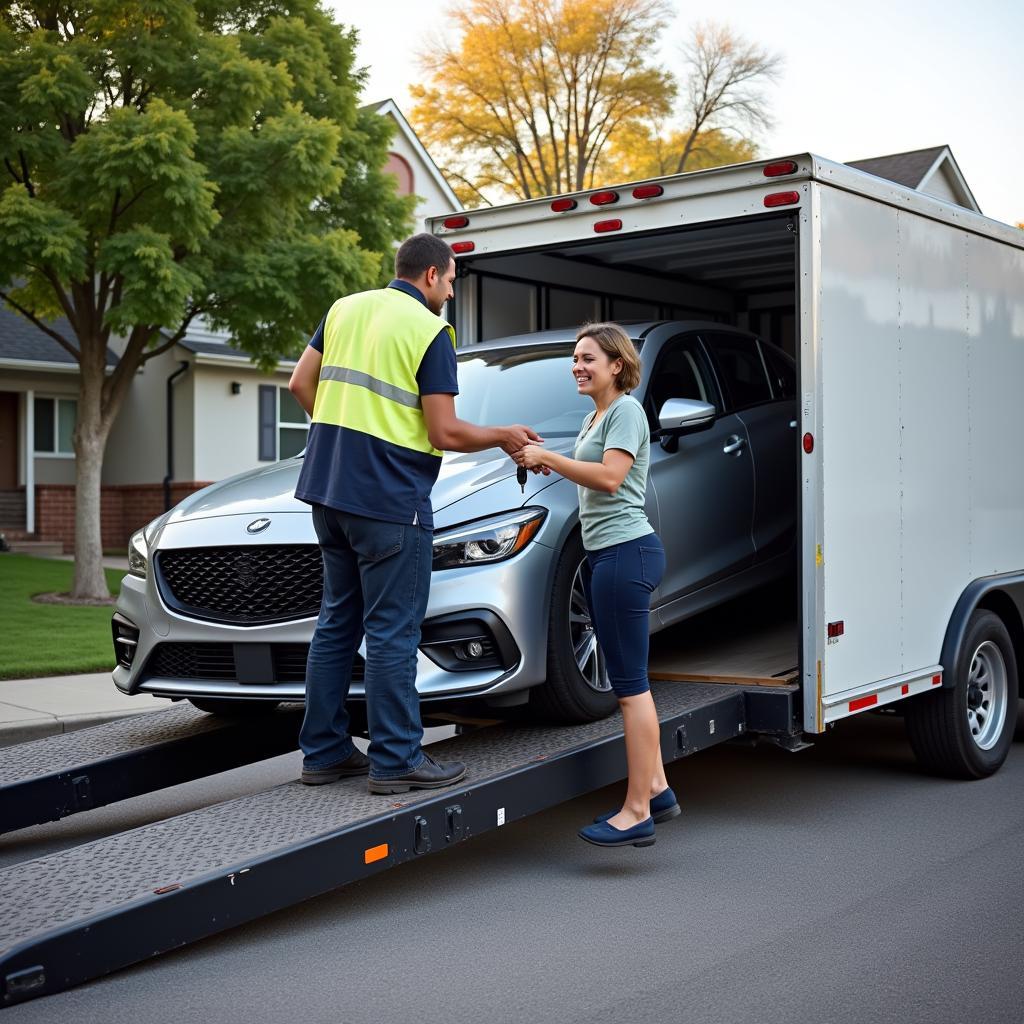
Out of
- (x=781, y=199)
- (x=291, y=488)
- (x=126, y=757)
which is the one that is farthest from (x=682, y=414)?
(x=126, y=757)

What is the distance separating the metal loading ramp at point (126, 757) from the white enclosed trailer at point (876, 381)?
7.97 ft

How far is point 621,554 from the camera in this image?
16.8ft

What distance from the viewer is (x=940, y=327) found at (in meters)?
6.73

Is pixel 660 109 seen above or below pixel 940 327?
above

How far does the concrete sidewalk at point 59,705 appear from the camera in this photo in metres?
8.17

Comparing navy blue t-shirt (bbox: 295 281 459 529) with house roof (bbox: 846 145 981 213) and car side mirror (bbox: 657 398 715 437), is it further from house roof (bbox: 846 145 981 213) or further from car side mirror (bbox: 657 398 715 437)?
house roof (bbox: 846 145 981 213)

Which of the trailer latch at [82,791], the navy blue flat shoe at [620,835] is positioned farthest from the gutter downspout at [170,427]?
the navy blue flat shoe at [620,835]

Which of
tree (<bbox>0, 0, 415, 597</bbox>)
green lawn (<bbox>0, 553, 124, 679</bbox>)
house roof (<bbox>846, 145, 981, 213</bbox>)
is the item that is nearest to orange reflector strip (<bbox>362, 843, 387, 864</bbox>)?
green lawn (<bbox>0, 553, 124, 679</bbox>)

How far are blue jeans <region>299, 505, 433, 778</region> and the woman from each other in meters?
0.64

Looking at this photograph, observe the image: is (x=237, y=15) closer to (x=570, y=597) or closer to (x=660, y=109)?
(x=570, y=597)

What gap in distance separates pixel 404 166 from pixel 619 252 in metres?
23.0

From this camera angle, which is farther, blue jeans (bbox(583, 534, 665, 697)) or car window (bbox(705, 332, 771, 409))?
car window (bbox(705, 332, 771, 409))

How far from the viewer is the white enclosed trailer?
571cm

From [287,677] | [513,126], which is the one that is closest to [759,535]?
[287,677]
